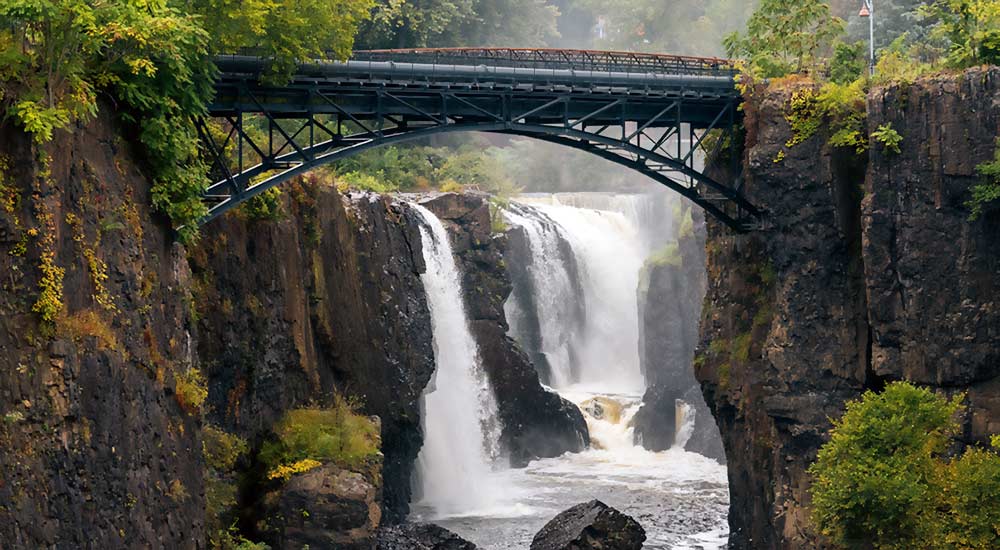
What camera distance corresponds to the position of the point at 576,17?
113062mm

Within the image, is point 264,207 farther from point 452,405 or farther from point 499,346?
point 499,346

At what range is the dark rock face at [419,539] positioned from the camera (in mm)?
35906

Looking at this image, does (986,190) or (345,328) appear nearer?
(986,190)

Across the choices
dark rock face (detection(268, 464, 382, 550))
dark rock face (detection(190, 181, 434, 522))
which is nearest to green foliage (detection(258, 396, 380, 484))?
dark rock face (detection(190, 181, 434, 522))

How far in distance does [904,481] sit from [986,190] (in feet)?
23.6

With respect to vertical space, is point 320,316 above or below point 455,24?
below

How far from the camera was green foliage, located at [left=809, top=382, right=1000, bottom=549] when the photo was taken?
29.7 m

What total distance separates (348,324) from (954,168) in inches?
703

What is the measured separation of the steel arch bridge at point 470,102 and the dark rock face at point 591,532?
883cm

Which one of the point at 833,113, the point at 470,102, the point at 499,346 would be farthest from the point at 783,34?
the point at 499,346

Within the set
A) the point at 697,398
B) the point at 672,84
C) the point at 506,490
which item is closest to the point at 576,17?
the point at 697,398

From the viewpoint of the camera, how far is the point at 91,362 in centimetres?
2250

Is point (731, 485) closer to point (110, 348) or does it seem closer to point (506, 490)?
point (506, 490)

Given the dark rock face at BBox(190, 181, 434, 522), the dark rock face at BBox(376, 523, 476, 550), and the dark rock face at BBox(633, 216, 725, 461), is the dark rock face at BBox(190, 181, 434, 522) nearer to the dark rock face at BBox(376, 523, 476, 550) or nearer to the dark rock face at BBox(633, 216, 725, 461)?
the dark rock face at BBox(376, 523, 476, 550)
